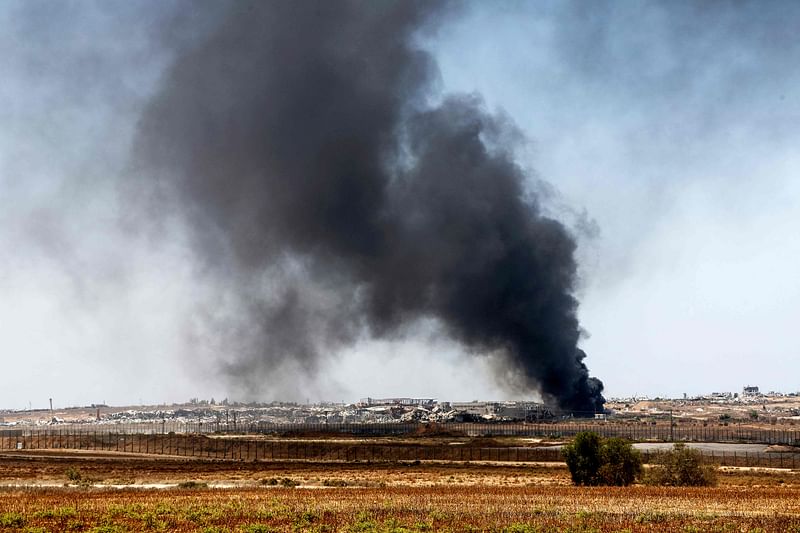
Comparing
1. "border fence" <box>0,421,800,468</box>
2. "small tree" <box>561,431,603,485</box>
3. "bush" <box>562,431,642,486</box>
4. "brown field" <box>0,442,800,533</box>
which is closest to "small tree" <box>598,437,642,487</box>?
"bush" <box>562,431,642,486</box>

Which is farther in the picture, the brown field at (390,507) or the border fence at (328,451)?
the border fence at (328,451)

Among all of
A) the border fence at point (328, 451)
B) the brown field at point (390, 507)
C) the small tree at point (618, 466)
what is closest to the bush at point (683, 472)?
the small tree at point (618, 466)

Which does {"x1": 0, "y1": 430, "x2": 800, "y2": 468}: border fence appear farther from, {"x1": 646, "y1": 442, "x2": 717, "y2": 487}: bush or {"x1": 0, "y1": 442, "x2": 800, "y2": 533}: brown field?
{"x1": 0, "y1": 442, "x2": 800, "y2": 533}: brown field

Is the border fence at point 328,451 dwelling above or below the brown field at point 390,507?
below

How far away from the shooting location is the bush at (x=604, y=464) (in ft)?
212

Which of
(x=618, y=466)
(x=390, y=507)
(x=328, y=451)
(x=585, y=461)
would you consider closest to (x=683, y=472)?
(x=618, y=466)

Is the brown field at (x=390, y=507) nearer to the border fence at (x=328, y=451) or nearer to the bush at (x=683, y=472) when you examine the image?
the bush at (x=683, y=472)

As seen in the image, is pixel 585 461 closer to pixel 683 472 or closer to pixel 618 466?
pixel 618 466

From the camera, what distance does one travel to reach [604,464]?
213 feet

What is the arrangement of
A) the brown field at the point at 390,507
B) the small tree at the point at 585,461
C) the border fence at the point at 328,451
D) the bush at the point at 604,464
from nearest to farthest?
the brown field at the point at 390,507
the bush at the point at 604,464
the small tree at the point at 585,461
the border fence at the point at 328,451

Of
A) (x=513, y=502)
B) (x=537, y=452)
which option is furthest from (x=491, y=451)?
(x=513, y=502)

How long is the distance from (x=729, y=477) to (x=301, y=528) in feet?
180

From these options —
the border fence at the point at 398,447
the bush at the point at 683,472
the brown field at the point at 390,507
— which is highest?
the brown field at the point at 390,507

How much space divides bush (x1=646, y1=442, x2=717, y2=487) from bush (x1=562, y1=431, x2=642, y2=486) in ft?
8.06
